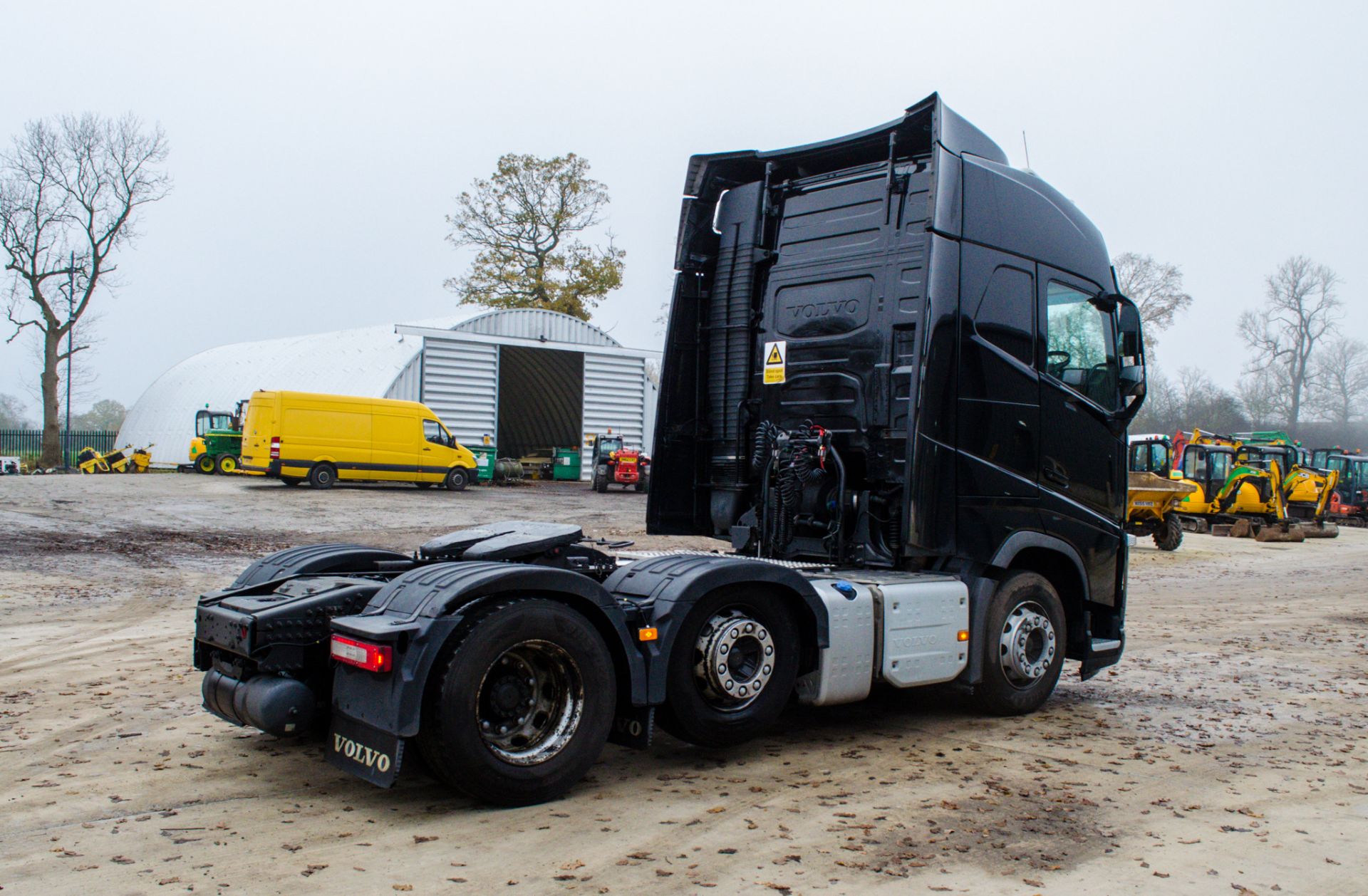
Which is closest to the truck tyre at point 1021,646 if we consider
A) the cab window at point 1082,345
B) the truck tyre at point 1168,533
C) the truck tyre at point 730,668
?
the cab window at point 1082,345

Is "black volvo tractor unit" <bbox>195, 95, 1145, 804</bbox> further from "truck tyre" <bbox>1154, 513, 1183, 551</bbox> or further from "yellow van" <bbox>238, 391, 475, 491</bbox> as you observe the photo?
"yellow van" <bbox>238, 391, 475, 491</bbox>

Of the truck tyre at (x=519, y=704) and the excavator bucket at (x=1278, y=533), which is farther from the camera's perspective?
the excavator bucket at (x=1278, y=533)

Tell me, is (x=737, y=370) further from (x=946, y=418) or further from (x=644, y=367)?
(x=644, y=367)

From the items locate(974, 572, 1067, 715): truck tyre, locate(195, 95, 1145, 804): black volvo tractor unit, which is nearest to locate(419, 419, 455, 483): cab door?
locate(195, 95, 1145, 804): black volvo tractor unit

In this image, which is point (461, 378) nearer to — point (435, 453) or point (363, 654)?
point (435, 453)

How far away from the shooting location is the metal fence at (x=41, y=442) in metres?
47.1

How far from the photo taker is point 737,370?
764 cm

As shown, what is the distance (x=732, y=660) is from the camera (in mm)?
5375

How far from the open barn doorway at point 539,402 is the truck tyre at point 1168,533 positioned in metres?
21.1

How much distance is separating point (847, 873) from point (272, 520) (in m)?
18.4

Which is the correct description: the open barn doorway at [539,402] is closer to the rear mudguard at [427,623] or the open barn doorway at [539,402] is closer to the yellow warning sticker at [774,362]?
the yellow warning sticker at [774,362]

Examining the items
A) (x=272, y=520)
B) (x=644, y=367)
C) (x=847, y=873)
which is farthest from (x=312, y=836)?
(x=644, y=367)

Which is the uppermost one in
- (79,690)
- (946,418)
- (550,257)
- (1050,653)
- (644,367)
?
(550,257)

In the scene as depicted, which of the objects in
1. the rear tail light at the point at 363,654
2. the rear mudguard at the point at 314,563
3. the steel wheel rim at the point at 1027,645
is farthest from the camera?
the steel wheel rim at the point at 1027,645
